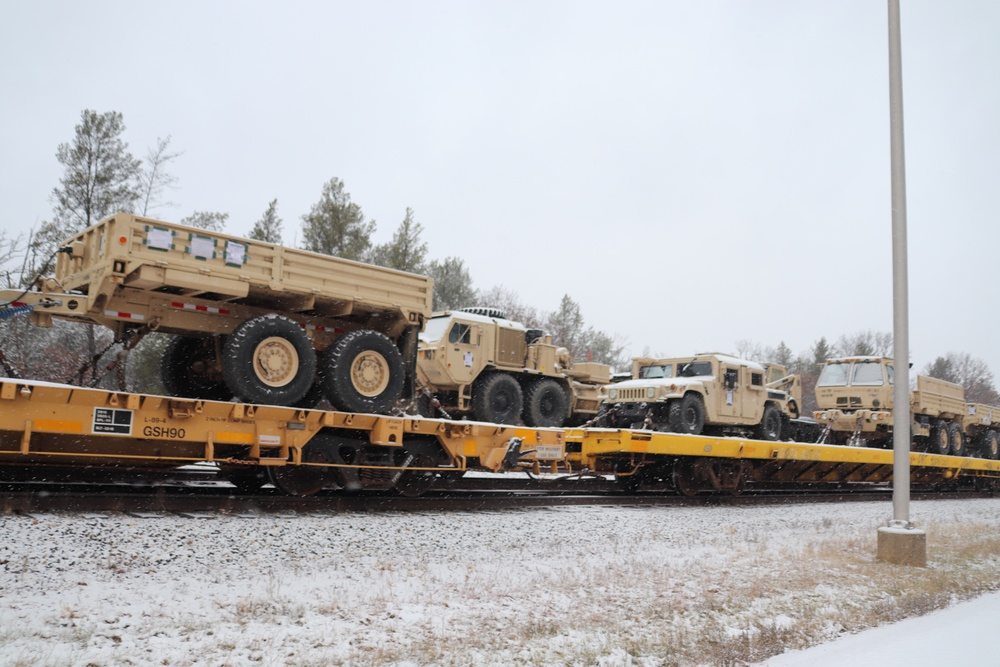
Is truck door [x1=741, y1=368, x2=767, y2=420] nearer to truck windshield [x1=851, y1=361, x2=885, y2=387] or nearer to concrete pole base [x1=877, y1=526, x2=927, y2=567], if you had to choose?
truck windshield [x1=851, y1=361, x2=885, y2=387]

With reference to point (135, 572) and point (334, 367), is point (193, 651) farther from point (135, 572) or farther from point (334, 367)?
point (334, 367)

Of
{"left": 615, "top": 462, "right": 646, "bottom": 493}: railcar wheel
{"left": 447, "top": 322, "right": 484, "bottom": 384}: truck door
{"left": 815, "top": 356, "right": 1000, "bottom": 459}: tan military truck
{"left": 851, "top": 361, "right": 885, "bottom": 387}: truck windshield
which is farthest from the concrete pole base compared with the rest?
{"left": 851, "top": 361, "right": 885, "bottom": 387}: truck windshield

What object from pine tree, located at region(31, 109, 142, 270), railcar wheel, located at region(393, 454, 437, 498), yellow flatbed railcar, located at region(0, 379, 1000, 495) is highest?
pine tree, located at region(31, 109, 142, 270)

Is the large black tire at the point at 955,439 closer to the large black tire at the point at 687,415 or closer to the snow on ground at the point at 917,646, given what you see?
the large black tire at the point at 687,415

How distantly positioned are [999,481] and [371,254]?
23246 millimetres

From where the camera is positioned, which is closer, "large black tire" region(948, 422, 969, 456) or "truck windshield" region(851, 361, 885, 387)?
"truck windshield" region(851, 361, 885, 387)

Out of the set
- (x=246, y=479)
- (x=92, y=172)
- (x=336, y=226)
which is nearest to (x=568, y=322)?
(x=336, y=226)

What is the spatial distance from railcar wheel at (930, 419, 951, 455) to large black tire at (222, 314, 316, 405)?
18335 millimetres

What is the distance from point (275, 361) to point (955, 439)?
20.0m

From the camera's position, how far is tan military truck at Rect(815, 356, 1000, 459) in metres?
19.0

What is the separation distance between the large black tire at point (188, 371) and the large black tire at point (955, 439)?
19583 mm

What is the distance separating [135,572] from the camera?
567 centimetres

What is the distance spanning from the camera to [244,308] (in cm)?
913

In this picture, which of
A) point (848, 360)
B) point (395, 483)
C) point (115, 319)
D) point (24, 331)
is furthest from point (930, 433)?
point (24, 331)
